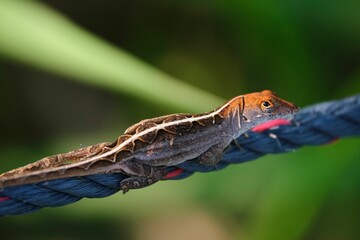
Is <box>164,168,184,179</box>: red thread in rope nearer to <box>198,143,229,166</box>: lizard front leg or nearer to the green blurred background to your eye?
<box>198,143,229,166</box>: lizard front leg

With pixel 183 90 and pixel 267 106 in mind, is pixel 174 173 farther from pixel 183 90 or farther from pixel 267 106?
pixel 183 90

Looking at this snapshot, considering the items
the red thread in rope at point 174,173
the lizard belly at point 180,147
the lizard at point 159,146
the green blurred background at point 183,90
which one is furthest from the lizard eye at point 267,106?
the green blurred background at point 183,90

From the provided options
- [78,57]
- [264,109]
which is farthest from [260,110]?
[78,57]

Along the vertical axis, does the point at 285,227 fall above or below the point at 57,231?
below

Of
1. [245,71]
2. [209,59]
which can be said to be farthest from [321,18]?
[209,59]

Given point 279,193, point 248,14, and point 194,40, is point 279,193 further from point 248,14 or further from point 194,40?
point 194,40

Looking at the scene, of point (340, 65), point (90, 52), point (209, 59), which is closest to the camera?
point (90, 52)
